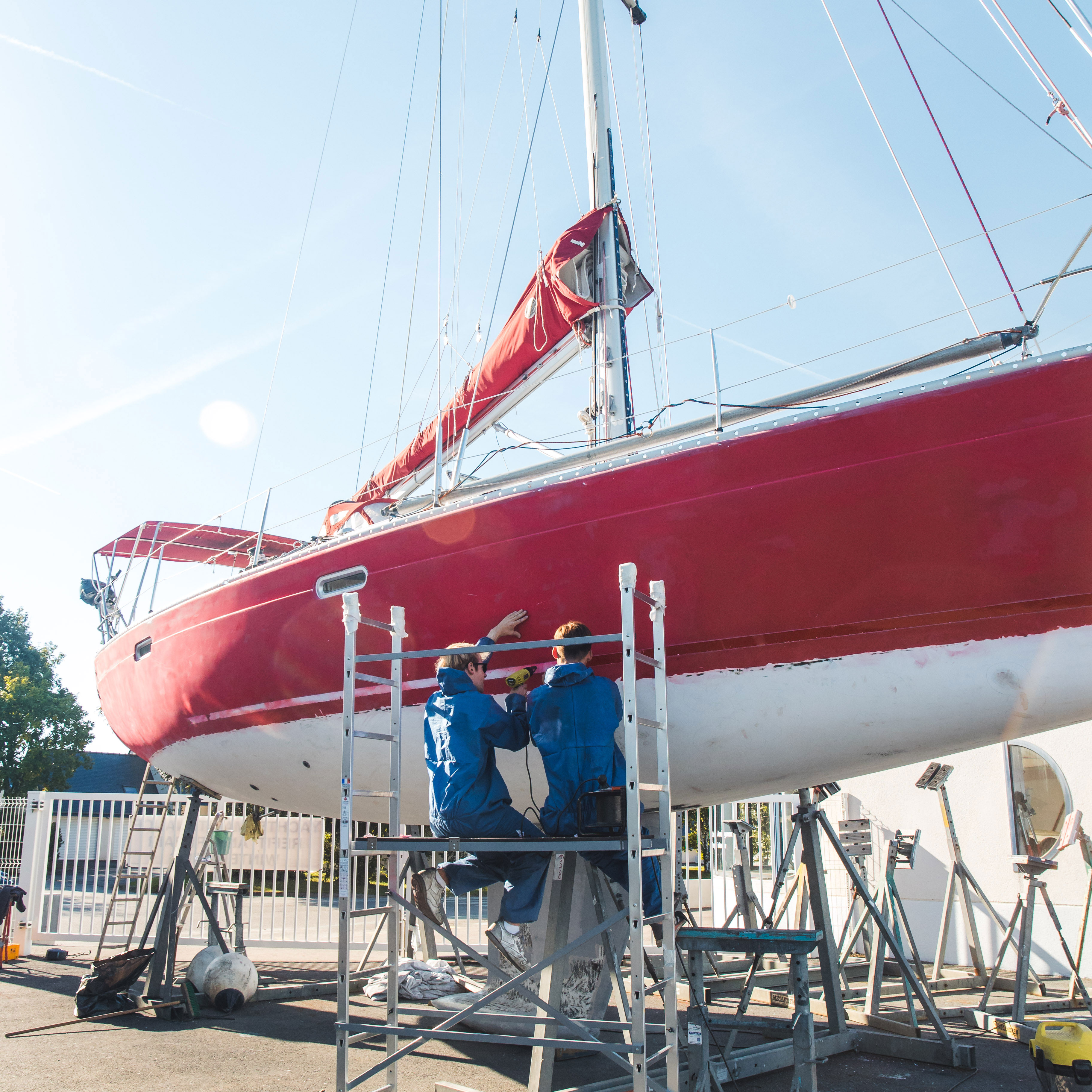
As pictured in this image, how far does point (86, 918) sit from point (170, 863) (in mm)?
4911

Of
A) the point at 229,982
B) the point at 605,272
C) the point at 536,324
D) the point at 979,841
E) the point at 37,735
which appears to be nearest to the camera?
the point at 229,982

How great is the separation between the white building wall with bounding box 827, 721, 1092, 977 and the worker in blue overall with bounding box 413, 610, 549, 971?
13.4ft

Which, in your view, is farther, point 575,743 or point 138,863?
point 138,863

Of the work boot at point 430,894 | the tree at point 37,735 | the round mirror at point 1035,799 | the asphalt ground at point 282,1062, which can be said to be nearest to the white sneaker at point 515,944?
the work boot at point 430,894

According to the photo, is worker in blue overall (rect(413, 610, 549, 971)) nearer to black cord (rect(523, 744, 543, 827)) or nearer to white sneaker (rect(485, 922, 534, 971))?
black cord (rect(523, 744, 543, 827))

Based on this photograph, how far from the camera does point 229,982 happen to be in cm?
579

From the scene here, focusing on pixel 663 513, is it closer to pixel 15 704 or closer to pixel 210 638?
pixel 210 638

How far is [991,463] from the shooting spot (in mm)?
3561

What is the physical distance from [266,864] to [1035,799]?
6921mm

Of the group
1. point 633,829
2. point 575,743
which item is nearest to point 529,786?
point 575,743

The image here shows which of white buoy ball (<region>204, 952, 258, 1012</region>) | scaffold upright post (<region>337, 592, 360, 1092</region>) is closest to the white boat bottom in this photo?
scaffold upright post (<region>337, 592, 360, 1092</region>)

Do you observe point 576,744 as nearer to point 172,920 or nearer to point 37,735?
point 172,920

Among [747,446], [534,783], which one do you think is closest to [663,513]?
[747,446]

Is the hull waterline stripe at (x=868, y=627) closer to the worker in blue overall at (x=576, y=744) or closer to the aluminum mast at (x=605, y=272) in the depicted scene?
the worker in blue overall at (x=576, y=744)
